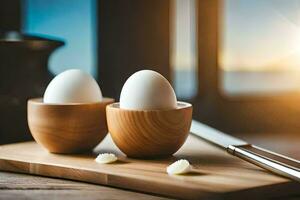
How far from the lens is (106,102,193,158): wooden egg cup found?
27.0 inches

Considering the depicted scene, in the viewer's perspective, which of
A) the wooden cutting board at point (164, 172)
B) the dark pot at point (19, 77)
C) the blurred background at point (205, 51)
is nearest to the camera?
the wooden cutting board at point (164, 172)

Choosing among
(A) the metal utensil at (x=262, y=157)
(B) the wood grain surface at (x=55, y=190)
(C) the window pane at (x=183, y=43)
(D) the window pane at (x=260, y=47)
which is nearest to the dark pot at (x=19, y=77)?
(B) the wood grain surface at (x=55, y=190)

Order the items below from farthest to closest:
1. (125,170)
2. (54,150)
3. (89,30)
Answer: (89,30) → (54,150) → (125,170)

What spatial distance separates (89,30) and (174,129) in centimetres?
144

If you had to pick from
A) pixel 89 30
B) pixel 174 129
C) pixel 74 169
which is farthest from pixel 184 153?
pixel 89 30

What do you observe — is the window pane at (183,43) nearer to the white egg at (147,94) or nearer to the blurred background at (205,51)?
the blurred background at (205,51)

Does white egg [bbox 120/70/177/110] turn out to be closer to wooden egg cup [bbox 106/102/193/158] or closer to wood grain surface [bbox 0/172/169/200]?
wooden egg cup [bbox 106/102/193/158]

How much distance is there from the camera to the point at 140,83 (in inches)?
28.2

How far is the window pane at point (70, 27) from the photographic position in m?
1.89

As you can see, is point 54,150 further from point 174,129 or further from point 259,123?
point 259,123

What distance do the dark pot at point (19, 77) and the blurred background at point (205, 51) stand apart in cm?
98

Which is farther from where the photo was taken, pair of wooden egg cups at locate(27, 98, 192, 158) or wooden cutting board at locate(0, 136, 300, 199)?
pair of wooden egg cups at locate(27, 98, 192, 158)

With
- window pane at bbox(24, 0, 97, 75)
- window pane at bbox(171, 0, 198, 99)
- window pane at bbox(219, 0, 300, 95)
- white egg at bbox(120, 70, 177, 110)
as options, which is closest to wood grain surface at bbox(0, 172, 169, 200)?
white egg at bbox(120, 70, 177, 110)

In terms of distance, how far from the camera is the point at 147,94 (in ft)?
2.31
